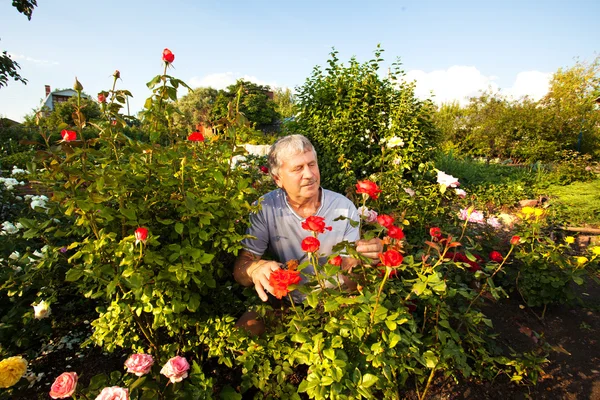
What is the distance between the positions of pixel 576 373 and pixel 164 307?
2.22 m

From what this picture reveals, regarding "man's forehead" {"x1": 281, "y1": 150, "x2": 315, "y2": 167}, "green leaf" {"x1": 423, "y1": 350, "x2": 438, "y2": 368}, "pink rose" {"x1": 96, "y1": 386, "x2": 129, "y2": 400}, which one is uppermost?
"man's forehead" {"x1": 281, "y1": 150, "x2": 315, "y2": 167}

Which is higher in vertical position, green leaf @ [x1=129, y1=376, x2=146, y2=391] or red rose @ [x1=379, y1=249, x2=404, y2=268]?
red rose @ [x1=379, y1=249, x2=404, y2=268]

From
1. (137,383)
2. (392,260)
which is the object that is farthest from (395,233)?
(137,383)

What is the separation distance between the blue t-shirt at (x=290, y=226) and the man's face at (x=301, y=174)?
132mm

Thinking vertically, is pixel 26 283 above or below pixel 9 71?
below

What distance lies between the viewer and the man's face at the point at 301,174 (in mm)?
1728

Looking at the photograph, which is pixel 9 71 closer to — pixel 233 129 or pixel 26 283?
pixel 26 283

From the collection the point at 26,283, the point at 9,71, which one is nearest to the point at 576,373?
the point at 26,283

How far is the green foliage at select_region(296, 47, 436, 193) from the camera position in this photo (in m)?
3.76

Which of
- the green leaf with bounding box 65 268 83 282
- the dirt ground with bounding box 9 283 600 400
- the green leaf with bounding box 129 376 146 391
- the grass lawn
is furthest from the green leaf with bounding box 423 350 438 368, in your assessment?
the grass lawn

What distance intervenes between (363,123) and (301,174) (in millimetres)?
2390

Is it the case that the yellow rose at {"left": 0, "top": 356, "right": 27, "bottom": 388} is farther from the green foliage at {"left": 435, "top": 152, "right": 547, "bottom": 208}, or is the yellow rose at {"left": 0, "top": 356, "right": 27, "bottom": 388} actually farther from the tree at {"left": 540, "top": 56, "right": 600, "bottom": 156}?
the tree at {"left": 540, "top": 56, "right": 600, "bottom": 156}

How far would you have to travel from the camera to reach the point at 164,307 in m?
1.18

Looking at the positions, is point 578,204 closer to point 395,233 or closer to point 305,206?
point 305,206
